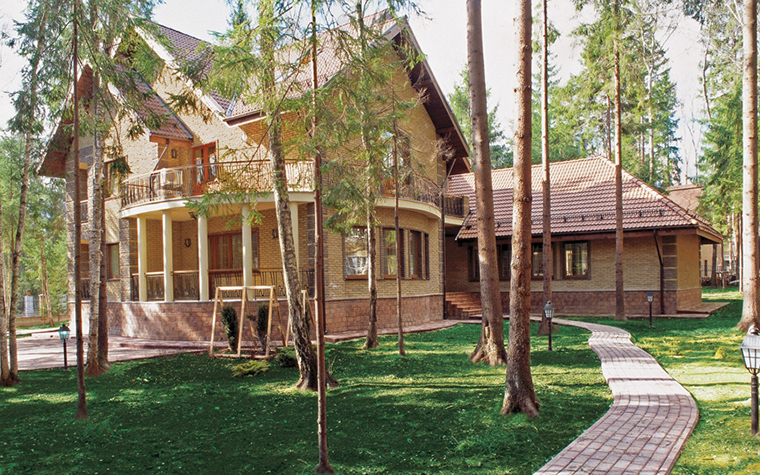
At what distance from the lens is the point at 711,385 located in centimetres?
775

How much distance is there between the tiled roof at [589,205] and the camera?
65.1 feet

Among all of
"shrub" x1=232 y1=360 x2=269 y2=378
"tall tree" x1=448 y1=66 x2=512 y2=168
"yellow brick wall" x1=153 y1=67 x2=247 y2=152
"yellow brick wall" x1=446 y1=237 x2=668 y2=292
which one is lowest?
"shrub" x1=232 y1=360 x2=269 y2=378

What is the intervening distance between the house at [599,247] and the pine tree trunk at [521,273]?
47.9 ft

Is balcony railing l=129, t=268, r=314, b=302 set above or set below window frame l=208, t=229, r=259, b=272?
below

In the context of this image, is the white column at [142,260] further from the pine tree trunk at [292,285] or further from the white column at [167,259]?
the pine tree trunk at [292,285]

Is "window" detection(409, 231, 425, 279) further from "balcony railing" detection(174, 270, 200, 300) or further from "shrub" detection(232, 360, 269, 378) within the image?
"shrub" detection(232, 360, 269, 378)

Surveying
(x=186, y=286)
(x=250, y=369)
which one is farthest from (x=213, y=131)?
(x=250, y=369)

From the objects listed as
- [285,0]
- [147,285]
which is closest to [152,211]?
[147,285]

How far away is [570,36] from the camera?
18.7 m

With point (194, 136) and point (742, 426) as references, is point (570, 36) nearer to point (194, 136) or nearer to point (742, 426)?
point (194, 136)

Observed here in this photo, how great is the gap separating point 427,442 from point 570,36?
16.7 metres

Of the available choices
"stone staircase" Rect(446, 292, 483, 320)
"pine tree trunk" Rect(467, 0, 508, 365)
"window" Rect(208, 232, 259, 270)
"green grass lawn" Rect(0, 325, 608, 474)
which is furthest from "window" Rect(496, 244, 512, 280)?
"pine tree trunk" Rect(467, 0, 508, 365)

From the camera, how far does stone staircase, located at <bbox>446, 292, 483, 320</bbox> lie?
69.6ft

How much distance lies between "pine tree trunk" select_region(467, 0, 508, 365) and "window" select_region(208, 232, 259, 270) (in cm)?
952
